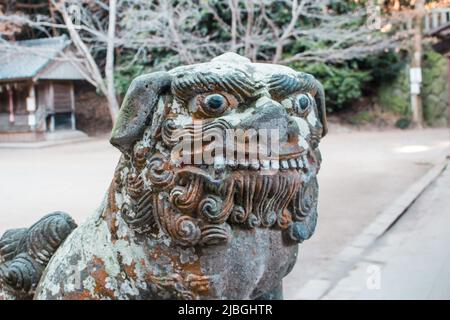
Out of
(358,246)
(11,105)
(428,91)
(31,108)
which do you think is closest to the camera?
(358,246)

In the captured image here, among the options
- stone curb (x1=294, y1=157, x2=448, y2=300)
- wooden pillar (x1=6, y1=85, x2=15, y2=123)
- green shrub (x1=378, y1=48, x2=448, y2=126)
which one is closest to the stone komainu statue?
stone curb (x1=294, y1=157, x2=448, y2=300)

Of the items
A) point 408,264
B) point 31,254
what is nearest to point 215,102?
point 31,254

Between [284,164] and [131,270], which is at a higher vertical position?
[284,164]

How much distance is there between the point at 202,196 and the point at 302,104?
34cm

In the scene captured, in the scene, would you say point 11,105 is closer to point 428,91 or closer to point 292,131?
point 428,91

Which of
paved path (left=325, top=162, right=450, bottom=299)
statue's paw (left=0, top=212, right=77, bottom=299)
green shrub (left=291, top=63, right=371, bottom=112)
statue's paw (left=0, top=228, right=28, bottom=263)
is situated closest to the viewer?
statue's paw (left=0, top=212, right=77, bottom=299)

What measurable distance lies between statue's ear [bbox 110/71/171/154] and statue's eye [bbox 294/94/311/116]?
31 centimetres

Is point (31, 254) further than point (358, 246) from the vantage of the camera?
No

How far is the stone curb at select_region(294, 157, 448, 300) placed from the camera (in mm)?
2855

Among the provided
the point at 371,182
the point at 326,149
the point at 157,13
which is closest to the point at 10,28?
the point at 157,13

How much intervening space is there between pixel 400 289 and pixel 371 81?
12.7m

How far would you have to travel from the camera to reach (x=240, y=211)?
1163 mm

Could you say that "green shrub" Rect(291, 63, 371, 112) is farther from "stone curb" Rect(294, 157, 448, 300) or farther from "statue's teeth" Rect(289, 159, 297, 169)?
"statue's teeth" Rect(289, 159, 297, 169)

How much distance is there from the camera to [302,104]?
1.24m
